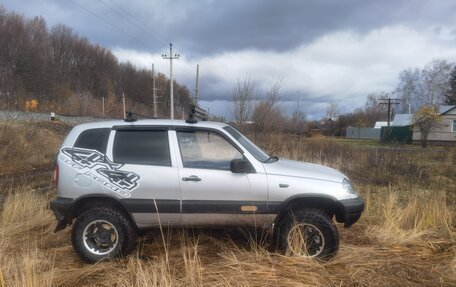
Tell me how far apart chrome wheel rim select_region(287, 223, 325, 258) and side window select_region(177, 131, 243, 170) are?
1126 mm

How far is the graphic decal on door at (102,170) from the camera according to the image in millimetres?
5164

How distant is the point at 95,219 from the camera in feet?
16.9

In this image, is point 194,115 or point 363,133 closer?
point 194,115

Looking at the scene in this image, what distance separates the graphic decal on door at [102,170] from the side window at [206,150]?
692 millimetres

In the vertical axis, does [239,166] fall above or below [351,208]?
above

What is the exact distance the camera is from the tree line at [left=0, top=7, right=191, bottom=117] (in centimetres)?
5462

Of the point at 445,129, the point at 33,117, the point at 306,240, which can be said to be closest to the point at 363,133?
the point at 445,129

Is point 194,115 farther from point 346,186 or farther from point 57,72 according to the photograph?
point 57,72

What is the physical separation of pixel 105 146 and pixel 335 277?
317cm

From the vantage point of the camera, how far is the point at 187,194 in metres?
5.12

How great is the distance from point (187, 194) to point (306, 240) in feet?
5.08

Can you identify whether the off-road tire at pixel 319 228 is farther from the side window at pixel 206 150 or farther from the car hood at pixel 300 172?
the side window at pixel 206 150

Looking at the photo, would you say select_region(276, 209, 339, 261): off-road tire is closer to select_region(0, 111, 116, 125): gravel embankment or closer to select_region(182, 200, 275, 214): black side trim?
select_region(182, 200, 275, 214): black side trim

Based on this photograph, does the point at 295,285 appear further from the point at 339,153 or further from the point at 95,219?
the point at 339,153
